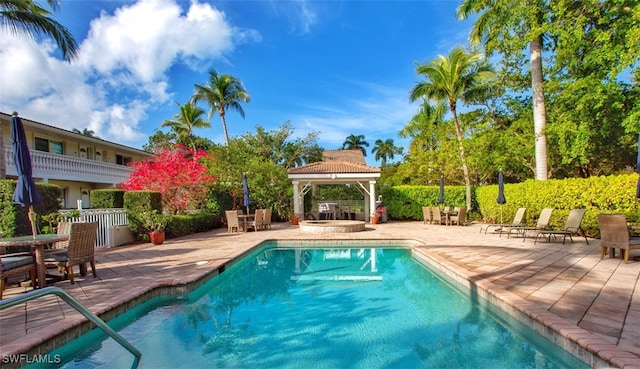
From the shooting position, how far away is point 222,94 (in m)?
29.6

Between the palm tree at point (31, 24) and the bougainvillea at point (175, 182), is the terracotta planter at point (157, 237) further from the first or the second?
the bougainvillea at point (175, 182)

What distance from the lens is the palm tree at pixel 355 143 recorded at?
66250 mm

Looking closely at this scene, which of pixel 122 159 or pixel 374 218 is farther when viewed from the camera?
pixel 122 159

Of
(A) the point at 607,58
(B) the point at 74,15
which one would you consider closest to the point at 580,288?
(A) the point at 607,58

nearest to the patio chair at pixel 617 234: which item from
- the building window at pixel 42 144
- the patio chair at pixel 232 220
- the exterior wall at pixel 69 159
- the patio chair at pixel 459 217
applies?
the patio chair at pixel 459 217

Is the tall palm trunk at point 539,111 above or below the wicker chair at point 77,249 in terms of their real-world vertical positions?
above

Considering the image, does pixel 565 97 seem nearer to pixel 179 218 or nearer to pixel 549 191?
pixel 549 191

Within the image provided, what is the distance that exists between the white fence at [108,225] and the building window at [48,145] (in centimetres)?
1035

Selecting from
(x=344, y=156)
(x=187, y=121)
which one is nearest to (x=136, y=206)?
(x=187, y=121)

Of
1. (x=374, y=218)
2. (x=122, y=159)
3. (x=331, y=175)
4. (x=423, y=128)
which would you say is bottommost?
(x=374, y=218)

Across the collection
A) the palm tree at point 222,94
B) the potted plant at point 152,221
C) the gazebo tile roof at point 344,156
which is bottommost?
the potted plant at point 152,221

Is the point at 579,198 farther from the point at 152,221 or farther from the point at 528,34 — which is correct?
the point at 152,221

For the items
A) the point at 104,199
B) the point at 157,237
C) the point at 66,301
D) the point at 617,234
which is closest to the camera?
the point at 66,301

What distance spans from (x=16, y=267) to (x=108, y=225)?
20.7 feet
